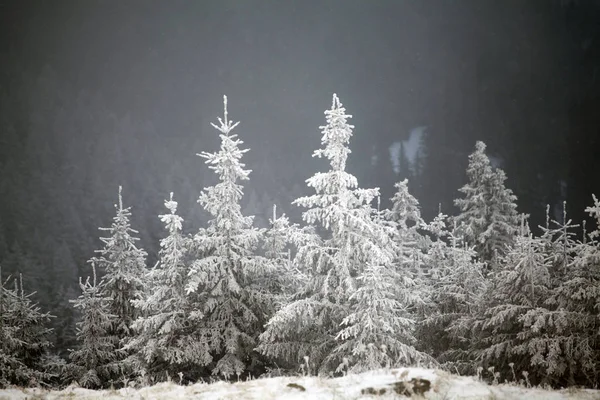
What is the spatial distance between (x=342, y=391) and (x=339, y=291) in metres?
6.36

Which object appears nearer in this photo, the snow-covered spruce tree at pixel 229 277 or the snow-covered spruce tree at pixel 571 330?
the snow-covered spruce tree at pixel 571 330

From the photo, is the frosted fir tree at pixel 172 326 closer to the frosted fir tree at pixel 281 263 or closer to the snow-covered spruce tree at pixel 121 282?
the frosted fir tree at pixel 281 263

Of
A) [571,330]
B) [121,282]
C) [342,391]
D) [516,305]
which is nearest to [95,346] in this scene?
[121,282]

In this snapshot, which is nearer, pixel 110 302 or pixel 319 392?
pixel 319 392

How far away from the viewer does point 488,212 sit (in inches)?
1139

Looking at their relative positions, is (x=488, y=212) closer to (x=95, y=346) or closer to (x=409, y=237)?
(x=409, y=237)

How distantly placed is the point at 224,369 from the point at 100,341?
8.73 metres

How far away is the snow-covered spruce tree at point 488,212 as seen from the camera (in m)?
27.8

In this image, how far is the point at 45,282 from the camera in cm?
7575

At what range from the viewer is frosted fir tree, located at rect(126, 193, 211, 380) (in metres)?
14.5

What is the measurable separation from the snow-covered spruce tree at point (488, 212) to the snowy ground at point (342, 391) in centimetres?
2142

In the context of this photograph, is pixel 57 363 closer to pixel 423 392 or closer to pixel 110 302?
pixel 110 302

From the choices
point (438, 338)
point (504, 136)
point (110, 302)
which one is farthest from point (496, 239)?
point (504, 136)

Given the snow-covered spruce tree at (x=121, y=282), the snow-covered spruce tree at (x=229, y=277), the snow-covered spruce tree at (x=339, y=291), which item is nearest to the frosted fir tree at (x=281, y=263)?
the snow-covered spruce tree at (x=229, y=277)
